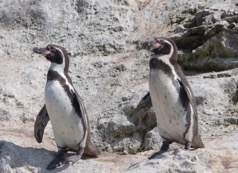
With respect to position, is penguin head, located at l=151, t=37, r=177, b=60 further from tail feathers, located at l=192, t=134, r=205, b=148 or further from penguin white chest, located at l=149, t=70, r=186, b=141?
tail feathers, located at l=192, t=134, r=205, b=148

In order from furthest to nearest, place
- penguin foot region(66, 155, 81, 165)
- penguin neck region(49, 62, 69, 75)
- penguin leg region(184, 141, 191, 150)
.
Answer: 1. penguin neck region(49, 62, 69, 75)
2. penguin foot region(66, 155, 81, 165)
3. penguin leg region(184, 141, 191, 150)

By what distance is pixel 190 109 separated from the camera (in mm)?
6367

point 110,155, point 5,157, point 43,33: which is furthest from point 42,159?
point 43,33

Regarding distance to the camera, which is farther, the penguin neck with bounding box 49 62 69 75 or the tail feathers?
the penguin neck with bounding box 49 62 69 75

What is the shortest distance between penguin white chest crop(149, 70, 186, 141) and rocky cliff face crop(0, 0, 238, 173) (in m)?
0.32

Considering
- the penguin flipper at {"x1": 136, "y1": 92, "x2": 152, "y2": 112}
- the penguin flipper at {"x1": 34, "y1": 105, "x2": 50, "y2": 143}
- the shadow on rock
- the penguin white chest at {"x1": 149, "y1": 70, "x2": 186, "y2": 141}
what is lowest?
the shadow on rock

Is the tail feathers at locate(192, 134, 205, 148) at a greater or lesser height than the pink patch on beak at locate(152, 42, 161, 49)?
lesser

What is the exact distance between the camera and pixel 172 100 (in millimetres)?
→ 6301

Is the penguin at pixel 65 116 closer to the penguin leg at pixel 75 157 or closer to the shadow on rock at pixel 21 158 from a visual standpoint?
the penguin leg at pixel 75 157

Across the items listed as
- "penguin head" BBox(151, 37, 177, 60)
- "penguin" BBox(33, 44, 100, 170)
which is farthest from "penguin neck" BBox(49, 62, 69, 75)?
"penguin head" BBox(151, 37, 177, 60)

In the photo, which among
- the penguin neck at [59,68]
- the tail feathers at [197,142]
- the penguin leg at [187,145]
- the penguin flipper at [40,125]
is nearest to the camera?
the penguin leg at [187,145]

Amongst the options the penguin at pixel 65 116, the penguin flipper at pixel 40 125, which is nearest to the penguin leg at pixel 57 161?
the penguin at pixel 65 116

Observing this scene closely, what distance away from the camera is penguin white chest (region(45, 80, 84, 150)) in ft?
21.9

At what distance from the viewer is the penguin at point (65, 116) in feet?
21.9
